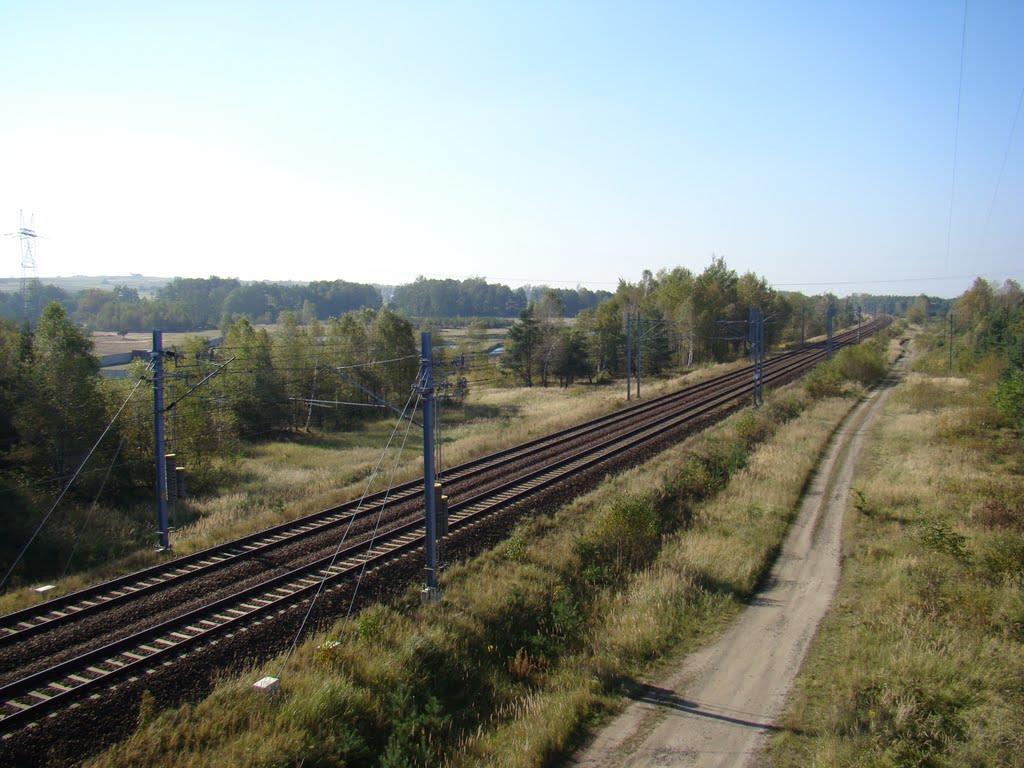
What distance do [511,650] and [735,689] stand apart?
3.62 metres

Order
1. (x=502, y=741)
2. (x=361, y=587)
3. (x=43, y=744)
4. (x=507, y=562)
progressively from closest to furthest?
(x=43, y=744) < (x=502, y=741) < (x=361, y=587) < (x=507, y=562)

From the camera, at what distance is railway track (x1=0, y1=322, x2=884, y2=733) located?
9.20 meters

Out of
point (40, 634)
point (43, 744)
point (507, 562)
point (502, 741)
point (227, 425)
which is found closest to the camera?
point (43, 744)

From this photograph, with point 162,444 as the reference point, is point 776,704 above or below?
below

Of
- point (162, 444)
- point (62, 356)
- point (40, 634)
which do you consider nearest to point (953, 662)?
point (40, 634)

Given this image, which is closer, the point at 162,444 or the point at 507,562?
the point at 507,562

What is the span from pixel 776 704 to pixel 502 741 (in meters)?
3.98

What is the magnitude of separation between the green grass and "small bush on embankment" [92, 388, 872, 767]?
2201mm

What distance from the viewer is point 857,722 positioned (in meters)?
8.66

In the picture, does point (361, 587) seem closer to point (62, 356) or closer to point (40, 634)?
point (40, 634)

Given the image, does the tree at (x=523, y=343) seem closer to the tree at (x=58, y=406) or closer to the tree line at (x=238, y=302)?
the tree line at (x=238, y=302)

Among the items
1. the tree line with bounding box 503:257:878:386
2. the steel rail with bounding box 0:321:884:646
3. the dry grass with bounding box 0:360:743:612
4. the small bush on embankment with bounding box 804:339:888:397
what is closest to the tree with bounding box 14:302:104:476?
the dry grass with bounding box 0:360:743:612

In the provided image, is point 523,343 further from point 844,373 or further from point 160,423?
point 160,423

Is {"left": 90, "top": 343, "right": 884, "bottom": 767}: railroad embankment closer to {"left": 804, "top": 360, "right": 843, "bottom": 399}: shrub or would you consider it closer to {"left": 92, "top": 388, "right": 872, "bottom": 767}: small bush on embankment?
{"left": 92, "top": 388, "right": 872, "bottom": 767}: small bush on embankment
